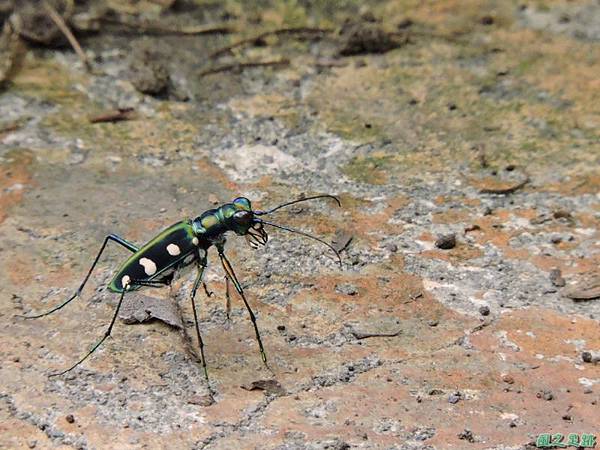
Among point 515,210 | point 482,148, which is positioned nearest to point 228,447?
point 515,210

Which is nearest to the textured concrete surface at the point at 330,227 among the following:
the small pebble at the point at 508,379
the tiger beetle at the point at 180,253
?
the small pebble at the point at 508,379

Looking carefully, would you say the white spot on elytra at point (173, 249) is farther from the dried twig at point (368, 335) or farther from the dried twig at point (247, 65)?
the dried twig at point (247, 65)

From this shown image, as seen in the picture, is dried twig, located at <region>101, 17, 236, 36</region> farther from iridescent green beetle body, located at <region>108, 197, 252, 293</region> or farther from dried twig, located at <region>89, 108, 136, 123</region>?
iridescent green beetle body, located at <region>108, 197, 252, 293</region>

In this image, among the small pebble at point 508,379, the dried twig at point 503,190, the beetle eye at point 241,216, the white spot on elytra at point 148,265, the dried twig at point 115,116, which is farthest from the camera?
the dried twig at point 115,116

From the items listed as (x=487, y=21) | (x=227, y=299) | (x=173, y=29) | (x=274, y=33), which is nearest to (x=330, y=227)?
(x=227, y=299)

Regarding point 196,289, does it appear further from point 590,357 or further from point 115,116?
point 115,116

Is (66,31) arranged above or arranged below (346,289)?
above
